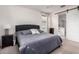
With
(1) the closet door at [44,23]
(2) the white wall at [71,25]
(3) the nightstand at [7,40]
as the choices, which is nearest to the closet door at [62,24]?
(2) the white wall at [71,25]

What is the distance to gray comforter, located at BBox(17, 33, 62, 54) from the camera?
165cm

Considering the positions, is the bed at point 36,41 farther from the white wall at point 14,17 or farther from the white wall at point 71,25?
the white wall at point 71,25

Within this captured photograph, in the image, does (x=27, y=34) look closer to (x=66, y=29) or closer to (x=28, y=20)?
(x=28, y=20)

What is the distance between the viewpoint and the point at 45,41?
2.07 m

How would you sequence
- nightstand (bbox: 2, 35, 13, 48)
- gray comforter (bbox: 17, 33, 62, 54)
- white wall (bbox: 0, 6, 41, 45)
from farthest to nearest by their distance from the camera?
1. nightstand (bbox: 2, 35, 13, 48)
2. white wall (bbox: 0, 6, 41, 45)
3. gray comforter (bbox: 17, 33, 62, 54)

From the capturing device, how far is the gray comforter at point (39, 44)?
165 cm

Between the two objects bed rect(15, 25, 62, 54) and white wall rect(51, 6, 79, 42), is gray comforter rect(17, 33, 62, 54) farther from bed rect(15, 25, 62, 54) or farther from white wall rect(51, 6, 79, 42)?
white wall rect(51, 6, 79, 42)

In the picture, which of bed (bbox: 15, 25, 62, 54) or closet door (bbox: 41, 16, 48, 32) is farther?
closet door (bbox: 41, 16, 48, 32)

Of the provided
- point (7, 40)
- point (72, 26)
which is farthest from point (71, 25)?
point (7, 40)

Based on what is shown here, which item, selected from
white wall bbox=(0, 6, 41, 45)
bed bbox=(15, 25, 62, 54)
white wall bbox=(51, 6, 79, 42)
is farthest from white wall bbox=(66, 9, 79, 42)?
white wall bbox=(0, 6, 41, 45)

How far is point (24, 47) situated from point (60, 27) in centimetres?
100

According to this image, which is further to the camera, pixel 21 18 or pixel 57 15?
pixel 21 18
